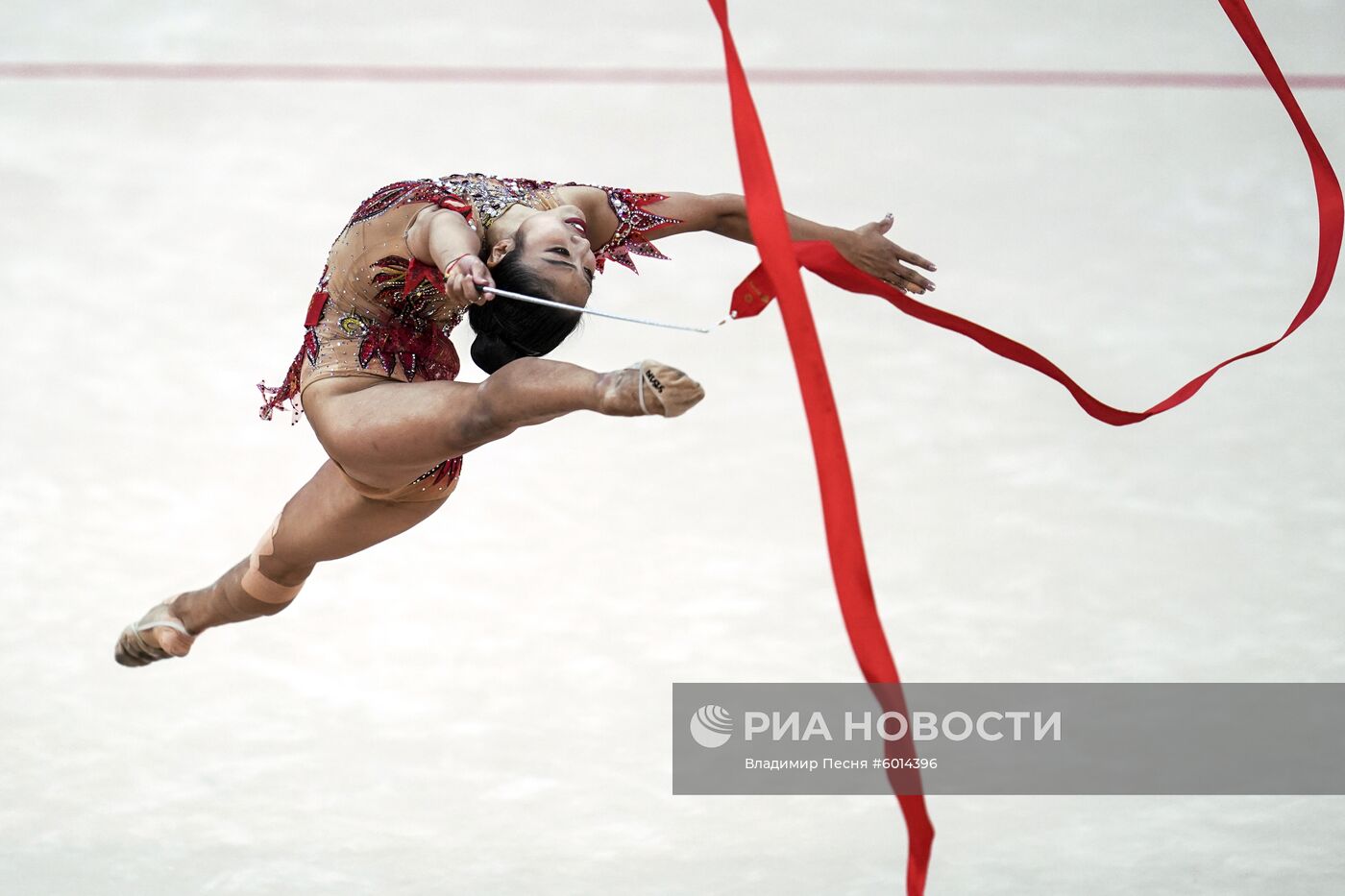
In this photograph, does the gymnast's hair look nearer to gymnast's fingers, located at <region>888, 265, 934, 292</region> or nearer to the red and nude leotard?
the red and nude leotard

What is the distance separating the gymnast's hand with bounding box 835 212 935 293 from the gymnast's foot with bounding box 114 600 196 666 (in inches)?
52.5

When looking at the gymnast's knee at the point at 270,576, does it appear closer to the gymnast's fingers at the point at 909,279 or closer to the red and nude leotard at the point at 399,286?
the red and nude leotard at the point at 399,286

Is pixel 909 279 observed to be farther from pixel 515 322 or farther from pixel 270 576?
pixel 270 576

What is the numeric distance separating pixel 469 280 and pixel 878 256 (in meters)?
0.78

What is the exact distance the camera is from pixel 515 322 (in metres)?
2.39

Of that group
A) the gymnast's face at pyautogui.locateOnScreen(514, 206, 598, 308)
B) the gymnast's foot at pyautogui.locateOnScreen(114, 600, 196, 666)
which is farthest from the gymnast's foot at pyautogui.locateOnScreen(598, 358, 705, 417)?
the gymnast's foot at pyautogui.locateOnScreen(114, 600, 196, 666)

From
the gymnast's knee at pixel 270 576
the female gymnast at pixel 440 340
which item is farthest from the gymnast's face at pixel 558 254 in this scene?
the gymnast's knee at pixel 270 576

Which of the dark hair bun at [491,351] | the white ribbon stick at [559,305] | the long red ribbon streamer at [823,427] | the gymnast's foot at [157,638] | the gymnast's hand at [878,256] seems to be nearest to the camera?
the long red ribbon streamer at [823,427]

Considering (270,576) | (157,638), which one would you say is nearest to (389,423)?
(270,576)

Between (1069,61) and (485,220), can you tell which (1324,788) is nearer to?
(1069,61)

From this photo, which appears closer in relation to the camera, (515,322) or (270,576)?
(515,322)

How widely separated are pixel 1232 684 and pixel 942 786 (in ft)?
2.13

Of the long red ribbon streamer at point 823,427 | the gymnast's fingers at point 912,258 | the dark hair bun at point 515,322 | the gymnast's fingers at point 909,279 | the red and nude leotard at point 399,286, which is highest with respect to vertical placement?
the gymnast's fingers at point 912,258
